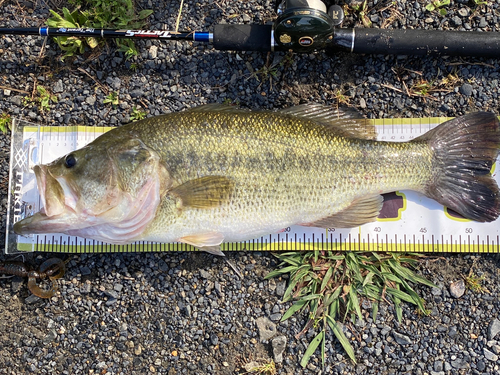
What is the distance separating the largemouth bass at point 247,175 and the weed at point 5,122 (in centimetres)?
124

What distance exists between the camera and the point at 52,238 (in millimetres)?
3279

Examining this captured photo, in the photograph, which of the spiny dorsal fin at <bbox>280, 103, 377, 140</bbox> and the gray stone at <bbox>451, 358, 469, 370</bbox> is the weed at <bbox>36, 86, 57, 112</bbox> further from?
the gray stone at <bbox>451, 358, 469, 370</bbox>

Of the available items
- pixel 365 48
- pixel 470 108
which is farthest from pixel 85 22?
pixel 470 108

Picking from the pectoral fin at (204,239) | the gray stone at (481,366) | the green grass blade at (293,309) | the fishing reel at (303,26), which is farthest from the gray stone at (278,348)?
the fishing reel at (303,26)

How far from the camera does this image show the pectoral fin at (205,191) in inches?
104

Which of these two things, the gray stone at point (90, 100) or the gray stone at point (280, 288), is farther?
the gray stone at point (90, 100)

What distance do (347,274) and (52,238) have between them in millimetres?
2741

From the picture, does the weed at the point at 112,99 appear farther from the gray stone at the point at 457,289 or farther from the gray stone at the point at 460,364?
the gray stone at the point at 460,364

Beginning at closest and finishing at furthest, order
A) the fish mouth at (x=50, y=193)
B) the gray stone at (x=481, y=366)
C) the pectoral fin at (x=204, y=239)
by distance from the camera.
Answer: the fish mouth at (x=50, y=193), the pectoral fin at (x=204, y=239), the gray stone at (x=481, y=366)

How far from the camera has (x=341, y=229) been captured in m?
3.24

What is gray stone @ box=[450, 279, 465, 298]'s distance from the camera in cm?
322

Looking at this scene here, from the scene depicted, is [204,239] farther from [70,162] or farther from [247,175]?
[70,162]

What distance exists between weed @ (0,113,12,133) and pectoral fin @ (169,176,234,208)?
199 cm

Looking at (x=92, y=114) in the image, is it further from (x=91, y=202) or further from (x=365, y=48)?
(x=365, y=48)
